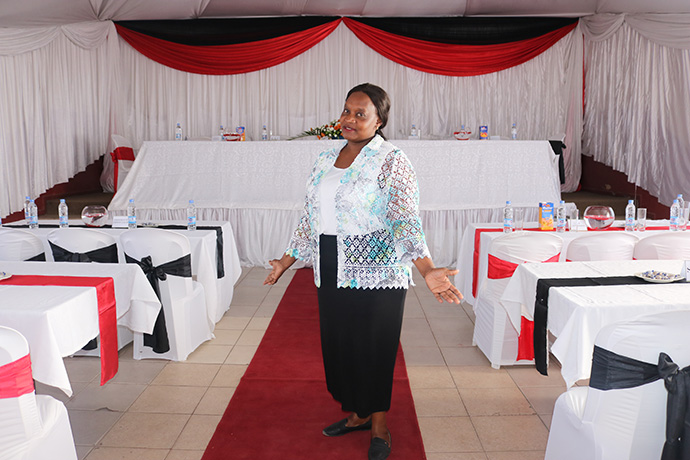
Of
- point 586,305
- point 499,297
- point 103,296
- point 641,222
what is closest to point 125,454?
point 103,296

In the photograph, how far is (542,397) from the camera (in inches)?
118

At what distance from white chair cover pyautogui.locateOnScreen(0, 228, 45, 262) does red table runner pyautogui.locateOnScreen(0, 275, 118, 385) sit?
2.66ft

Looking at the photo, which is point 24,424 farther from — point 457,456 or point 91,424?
point 457,456

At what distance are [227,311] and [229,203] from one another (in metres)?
1.93

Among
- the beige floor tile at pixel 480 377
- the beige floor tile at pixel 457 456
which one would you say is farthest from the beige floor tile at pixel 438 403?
the beige floor tile at pixel 457 456

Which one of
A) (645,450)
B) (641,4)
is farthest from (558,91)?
(645,450)

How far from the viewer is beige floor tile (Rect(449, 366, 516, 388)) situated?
124 inches

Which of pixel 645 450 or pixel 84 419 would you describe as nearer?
pixel 645 450

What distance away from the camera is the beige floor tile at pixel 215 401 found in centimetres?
284

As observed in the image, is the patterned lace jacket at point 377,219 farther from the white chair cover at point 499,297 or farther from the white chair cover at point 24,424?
the white chair cover at point 499,297

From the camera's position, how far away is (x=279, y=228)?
6152 mm

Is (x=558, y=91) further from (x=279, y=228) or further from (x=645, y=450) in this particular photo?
(x=645, y=450)

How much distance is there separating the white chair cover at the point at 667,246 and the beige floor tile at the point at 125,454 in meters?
2.73

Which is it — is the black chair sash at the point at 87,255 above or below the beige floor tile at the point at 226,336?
above
